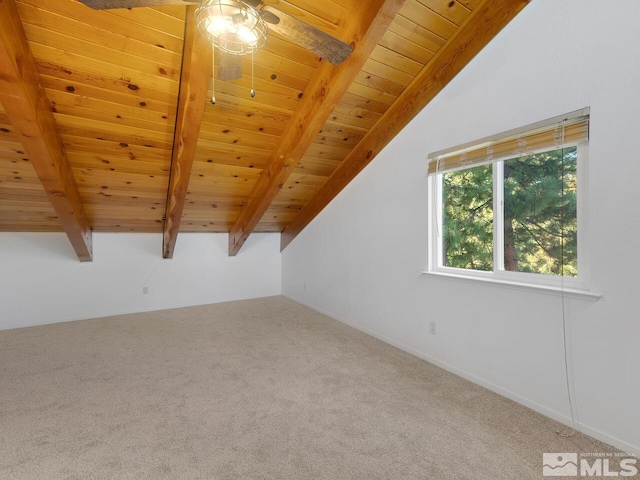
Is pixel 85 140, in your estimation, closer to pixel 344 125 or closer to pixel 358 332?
pixel 344 125

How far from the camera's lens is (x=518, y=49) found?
1882mm

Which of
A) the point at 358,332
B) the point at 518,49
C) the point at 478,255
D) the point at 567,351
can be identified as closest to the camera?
the point at 567,351

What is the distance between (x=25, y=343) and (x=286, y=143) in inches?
127

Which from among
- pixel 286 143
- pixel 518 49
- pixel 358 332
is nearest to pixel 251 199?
pixel 286 143

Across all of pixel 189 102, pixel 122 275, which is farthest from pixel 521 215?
pixel 122 275

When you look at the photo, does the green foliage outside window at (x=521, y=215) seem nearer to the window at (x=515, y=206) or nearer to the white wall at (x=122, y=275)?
the window at (x=515, y=206)

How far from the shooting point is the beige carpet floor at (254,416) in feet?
4.65

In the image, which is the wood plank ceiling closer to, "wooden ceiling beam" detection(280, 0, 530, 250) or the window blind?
"wooden ceiling beam" detection(280, 0, 530, 250)

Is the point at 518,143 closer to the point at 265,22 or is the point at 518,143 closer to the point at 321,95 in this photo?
the point at 321,95

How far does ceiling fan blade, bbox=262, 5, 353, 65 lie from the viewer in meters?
1.27

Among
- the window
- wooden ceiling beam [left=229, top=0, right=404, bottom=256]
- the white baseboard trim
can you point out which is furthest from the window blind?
the white baseboard trim

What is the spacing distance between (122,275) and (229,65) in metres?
3.53

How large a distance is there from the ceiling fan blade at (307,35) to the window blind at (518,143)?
1.20m

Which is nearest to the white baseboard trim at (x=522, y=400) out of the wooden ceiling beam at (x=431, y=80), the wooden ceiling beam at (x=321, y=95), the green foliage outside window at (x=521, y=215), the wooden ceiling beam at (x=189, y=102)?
the green foliage outside window at (x=521, y=215)
